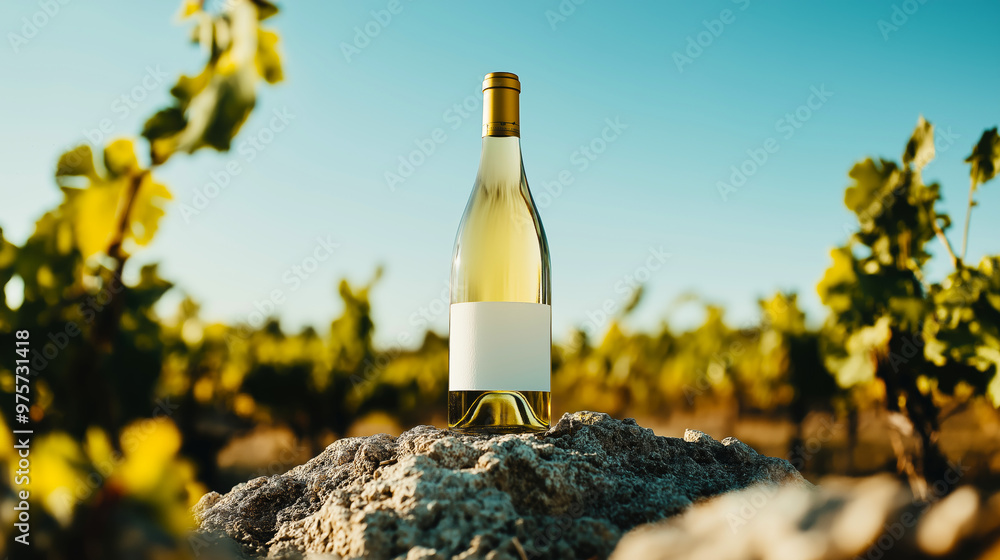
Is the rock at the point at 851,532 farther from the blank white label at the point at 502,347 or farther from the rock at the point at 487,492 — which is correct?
the blank white label at the point at 502,347

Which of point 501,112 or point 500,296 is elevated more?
point 501,112

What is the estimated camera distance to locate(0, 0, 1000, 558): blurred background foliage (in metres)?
0.82

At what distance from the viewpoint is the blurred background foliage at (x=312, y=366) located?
2.70 feet

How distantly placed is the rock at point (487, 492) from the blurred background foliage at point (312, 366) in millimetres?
227

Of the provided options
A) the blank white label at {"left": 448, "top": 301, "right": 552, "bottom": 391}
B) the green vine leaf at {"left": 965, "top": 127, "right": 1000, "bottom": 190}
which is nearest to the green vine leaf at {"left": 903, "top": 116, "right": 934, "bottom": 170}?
the green vine leaf at {"left": 965, "top": 127, "right": 1000, "bottom": 190}

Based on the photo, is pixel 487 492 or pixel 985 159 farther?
pixel 985 159

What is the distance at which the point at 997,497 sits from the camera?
1.01m

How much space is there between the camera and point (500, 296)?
2322 mm

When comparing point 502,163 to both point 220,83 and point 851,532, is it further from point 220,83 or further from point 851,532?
point 851,532

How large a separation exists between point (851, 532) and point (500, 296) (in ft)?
4.88

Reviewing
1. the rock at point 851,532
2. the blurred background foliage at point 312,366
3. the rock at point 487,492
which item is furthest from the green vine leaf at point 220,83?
the rock at point 851,532

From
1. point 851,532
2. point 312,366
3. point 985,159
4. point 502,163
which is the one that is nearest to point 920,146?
point 985,159

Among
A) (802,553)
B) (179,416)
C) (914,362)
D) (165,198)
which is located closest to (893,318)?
(914,362)

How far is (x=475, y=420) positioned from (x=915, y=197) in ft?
7.45
